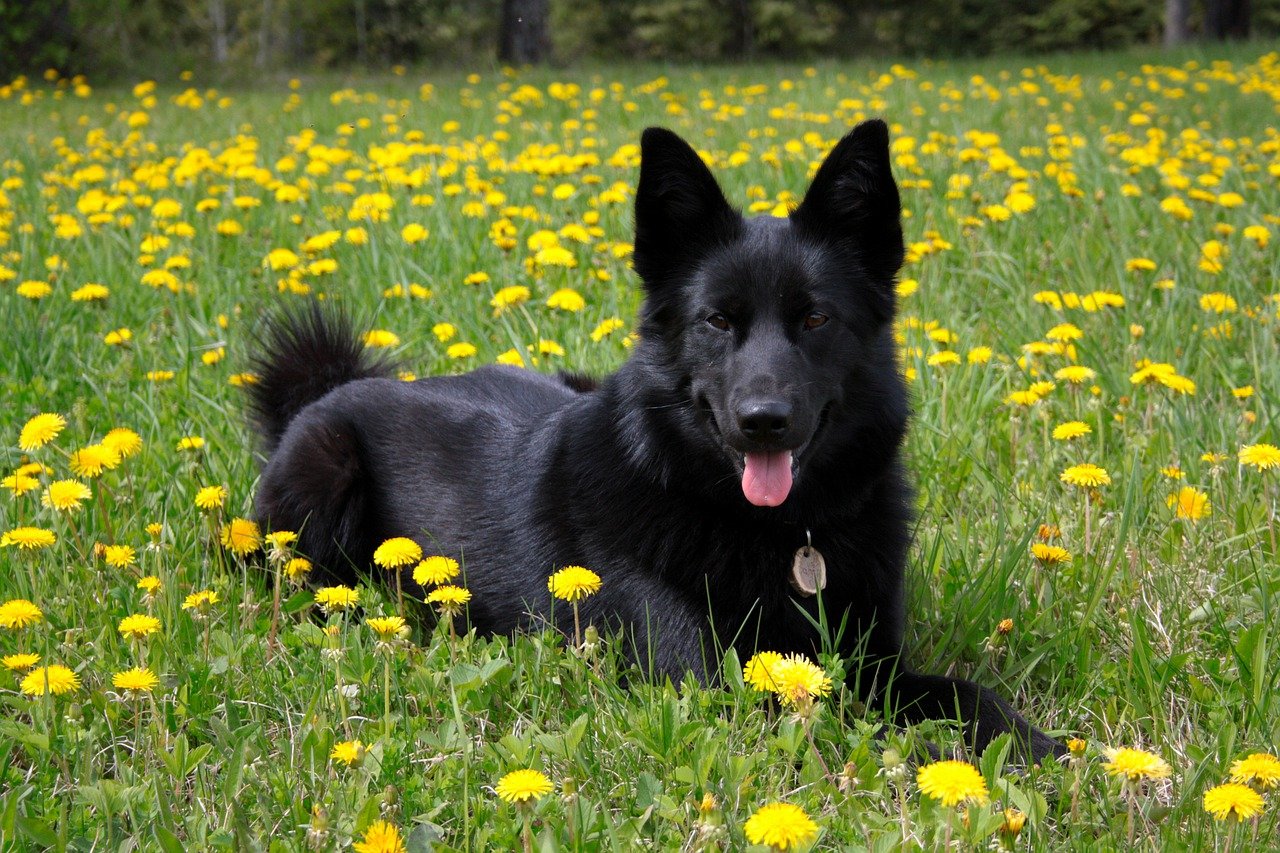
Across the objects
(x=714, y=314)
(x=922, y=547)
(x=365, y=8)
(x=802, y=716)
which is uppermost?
(x=365, y=8)

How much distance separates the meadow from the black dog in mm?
133

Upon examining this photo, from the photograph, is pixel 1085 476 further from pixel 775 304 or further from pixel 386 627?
pixel 386 627

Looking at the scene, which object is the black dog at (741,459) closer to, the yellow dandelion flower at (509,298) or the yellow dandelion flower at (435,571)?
the yellow dandelion flower at (435,571)

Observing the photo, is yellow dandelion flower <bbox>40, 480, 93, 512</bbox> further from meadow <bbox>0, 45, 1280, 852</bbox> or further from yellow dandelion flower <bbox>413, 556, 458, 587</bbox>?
yellow dandelion flower <bbox>413, 556, 458, 587</bbox>

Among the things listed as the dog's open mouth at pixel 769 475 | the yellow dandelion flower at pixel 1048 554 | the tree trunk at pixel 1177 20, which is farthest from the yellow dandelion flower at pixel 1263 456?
the tree trunk at pixel 1177 20

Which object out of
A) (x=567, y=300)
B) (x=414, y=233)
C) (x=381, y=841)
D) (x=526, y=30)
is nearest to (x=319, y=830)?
(x=381, y=841)

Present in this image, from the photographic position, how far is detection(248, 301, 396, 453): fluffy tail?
3.39 metres

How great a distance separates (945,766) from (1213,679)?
0.97m

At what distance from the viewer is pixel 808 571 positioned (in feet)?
7.62

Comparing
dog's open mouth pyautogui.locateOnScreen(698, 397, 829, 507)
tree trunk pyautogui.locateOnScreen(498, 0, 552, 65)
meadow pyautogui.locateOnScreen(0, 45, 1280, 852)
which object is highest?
tree trunk pyautogui.locateOnScreen(498, 0, 552, 65)

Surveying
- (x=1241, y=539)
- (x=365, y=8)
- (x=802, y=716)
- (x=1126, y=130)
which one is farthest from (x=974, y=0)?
(x=802, y=716)

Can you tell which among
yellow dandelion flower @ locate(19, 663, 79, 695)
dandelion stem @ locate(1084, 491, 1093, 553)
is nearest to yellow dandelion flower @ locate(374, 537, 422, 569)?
yellow dandelion flower @ locate(19, 663, 79, 695)

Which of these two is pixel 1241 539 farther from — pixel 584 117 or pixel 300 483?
pixel 584 117

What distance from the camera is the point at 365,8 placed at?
20.1m
